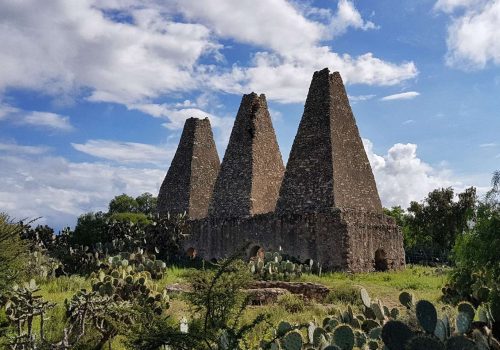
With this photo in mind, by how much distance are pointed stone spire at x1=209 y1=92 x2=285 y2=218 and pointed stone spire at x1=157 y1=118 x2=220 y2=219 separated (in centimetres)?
447

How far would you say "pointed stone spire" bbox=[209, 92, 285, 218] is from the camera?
24344 millimetres

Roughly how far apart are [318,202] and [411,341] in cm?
1681

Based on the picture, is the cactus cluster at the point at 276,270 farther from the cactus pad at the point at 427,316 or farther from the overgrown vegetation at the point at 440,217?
the overgrown vegetation at the point at 440,217

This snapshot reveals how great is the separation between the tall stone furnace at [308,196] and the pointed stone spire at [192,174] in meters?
3.85

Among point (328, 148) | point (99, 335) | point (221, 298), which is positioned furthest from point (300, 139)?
point (221, 298)

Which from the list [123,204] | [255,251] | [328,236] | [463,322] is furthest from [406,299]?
[123,204]

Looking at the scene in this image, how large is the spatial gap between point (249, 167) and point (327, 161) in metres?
4.87

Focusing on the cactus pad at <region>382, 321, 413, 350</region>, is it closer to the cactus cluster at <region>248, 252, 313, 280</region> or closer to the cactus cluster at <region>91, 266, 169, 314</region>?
the cactus cluster at <region>91, 266, 169, 314</region>

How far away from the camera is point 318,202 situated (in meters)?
20.6

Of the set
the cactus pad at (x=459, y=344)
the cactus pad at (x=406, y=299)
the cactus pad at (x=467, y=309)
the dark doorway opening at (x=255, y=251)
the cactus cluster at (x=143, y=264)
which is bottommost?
the cactus pad at (x=459, y=344)

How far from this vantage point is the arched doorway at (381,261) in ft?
71.5

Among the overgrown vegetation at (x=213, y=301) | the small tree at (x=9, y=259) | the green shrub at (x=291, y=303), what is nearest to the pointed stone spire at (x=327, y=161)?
the overgrown vegetation at (x=213, y=301)

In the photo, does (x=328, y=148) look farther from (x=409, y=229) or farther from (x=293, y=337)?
(x=409, y=229)

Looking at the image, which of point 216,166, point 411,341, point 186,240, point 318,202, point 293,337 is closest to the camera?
point 411,341
